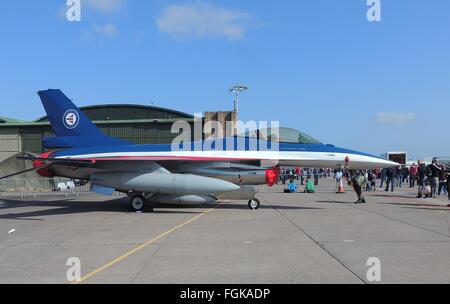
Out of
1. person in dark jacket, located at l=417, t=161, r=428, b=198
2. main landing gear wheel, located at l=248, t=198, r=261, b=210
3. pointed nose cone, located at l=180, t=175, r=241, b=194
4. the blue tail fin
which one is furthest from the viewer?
person in dark jacket, located at l=417, t=161, r=428, b=198

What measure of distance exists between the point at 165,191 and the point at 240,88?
113 ft

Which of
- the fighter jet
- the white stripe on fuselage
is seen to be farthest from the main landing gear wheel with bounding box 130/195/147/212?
the white stripe on fuselage

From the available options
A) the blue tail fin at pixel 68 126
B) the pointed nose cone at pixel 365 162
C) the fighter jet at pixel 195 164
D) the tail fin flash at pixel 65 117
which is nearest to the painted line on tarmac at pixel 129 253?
the fighter jet at pixel 195 164

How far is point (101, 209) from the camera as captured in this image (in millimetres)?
15492

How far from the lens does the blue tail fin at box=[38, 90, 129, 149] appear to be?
16375 mm

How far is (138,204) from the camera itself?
14.3m

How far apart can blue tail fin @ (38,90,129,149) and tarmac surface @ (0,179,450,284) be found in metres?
3.96

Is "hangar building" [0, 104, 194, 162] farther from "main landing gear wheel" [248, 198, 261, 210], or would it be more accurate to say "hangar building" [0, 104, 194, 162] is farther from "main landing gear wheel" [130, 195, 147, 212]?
"main landing gear wheel" [248, 198, 261, 210]

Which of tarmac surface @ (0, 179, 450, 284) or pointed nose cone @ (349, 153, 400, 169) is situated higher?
pointed nose cone @ (349, 153, 400, 169)

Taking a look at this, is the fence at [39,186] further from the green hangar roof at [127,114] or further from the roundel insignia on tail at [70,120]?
the green hangar roof at [127,114]

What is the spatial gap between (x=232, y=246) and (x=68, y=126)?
1134cm

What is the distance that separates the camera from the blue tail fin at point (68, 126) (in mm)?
16375
